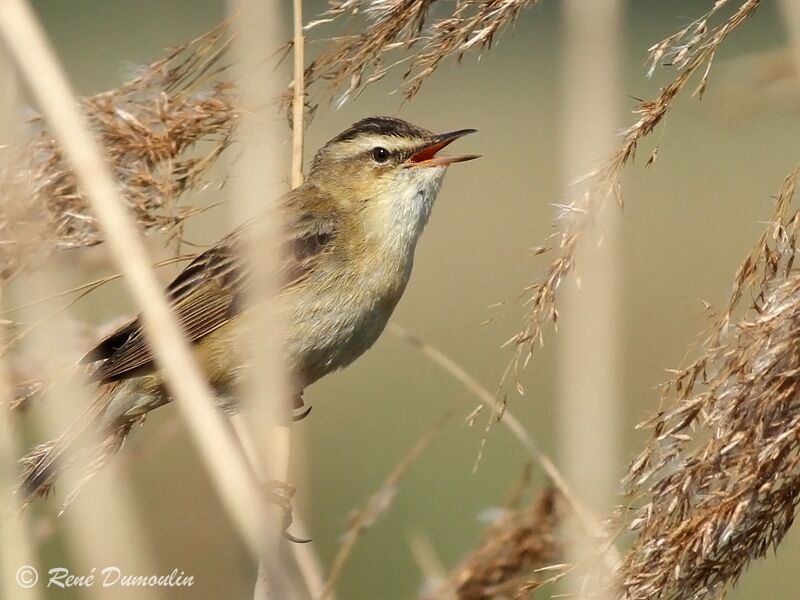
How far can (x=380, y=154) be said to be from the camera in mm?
3445

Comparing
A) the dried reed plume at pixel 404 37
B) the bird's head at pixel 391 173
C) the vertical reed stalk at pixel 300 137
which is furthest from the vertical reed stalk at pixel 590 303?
the bird's head at pixel 391 173

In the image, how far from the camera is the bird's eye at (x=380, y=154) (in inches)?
135

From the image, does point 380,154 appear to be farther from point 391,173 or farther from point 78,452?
point 78,452

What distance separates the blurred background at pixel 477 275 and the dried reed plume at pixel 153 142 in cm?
15

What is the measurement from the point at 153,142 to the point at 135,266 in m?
1.04

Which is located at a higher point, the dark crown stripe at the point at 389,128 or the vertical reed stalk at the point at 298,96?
the dark crown stripe at the point at 389,128

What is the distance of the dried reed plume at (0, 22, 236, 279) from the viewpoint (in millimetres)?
2600

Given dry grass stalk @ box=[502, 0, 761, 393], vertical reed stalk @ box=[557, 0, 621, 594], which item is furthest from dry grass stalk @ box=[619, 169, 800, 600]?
dry grass stalk @ box=[502, 0, 761, 393]

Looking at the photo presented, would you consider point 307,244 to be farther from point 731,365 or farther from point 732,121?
point 731,365

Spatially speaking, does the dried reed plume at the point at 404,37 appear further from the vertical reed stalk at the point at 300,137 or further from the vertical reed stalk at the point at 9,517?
the vertical reed stalk at the point at 9,517

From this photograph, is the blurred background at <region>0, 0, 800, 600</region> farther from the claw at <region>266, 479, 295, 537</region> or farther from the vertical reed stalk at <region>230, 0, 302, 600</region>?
the vertical reed stalk at <region>230, 0, 302, 600</region>

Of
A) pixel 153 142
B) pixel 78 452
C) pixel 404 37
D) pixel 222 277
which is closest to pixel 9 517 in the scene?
pixel 78 452

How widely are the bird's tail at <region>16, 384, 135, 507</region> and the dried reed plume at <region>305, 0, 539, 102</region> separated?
92 centimetres

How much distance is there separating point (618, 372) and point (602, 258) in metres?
0.22
